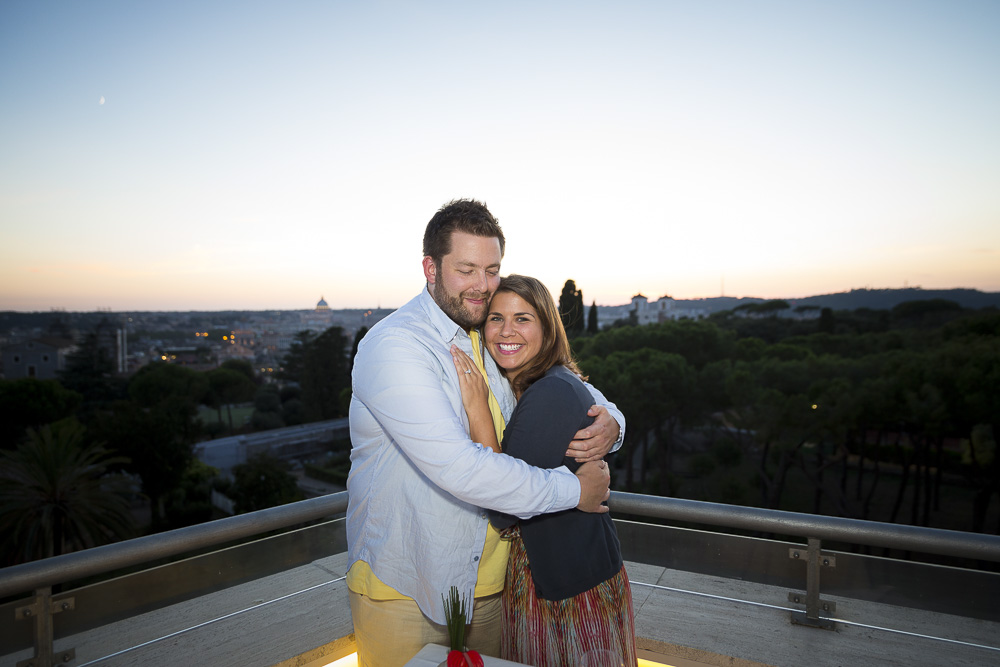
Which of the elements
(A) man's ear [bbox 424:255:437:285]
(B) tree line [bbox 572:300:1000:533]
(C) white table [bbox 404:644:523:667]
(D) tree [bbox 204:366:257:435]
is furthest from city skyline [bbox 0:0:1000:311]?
(D) tree [bbox 204:366:257:435]

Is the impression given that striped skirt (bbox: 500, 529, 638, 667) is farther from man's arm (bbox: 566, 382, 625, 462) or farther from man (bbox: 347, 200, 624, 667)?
man's arm (bbox: 566, 382, 625, 462)

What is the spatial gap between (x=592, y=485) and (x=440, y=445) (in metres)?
0.43

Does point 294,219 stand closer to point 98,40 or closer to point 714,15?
point 98,40

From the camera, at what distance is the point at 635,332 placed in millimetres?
23094

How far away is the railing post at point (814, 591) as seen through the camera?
2221 mm

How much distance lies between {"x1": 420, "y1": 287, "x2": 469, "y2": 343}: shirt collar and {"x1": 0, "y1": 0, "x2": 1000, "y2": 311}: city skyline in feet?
0.38

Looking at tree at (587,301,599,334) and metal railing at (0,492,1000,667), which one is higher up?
tree at (587,301,599,334)

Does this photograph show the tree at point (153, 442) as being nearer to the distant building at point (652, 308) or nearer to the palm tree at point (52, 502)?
the palm tree at point (52, 502)

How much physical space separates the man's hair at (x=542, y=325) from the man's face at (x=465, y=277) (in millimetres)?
113

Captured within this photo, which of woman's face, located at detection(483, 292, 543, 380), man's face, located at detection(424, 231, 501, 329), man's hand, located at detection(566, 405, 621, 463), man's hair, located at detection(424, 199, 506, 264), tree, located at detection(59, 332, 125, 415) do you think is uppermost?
man's hair, located at detection(424, 199, 506, 264)

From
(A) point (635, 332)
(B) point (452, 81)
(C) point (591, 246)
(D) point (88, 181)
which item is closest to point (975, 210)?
(A) point (635, 332)

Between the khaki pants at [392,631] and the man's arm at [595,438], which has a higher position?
the man's arm at [595,438]

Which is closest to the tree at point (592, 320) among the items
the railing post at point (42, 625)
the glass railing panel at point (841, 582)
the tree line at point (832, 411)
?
the tree line at point (832, 411)

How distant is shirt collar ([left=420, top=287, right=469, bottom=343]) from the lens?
1.62m
